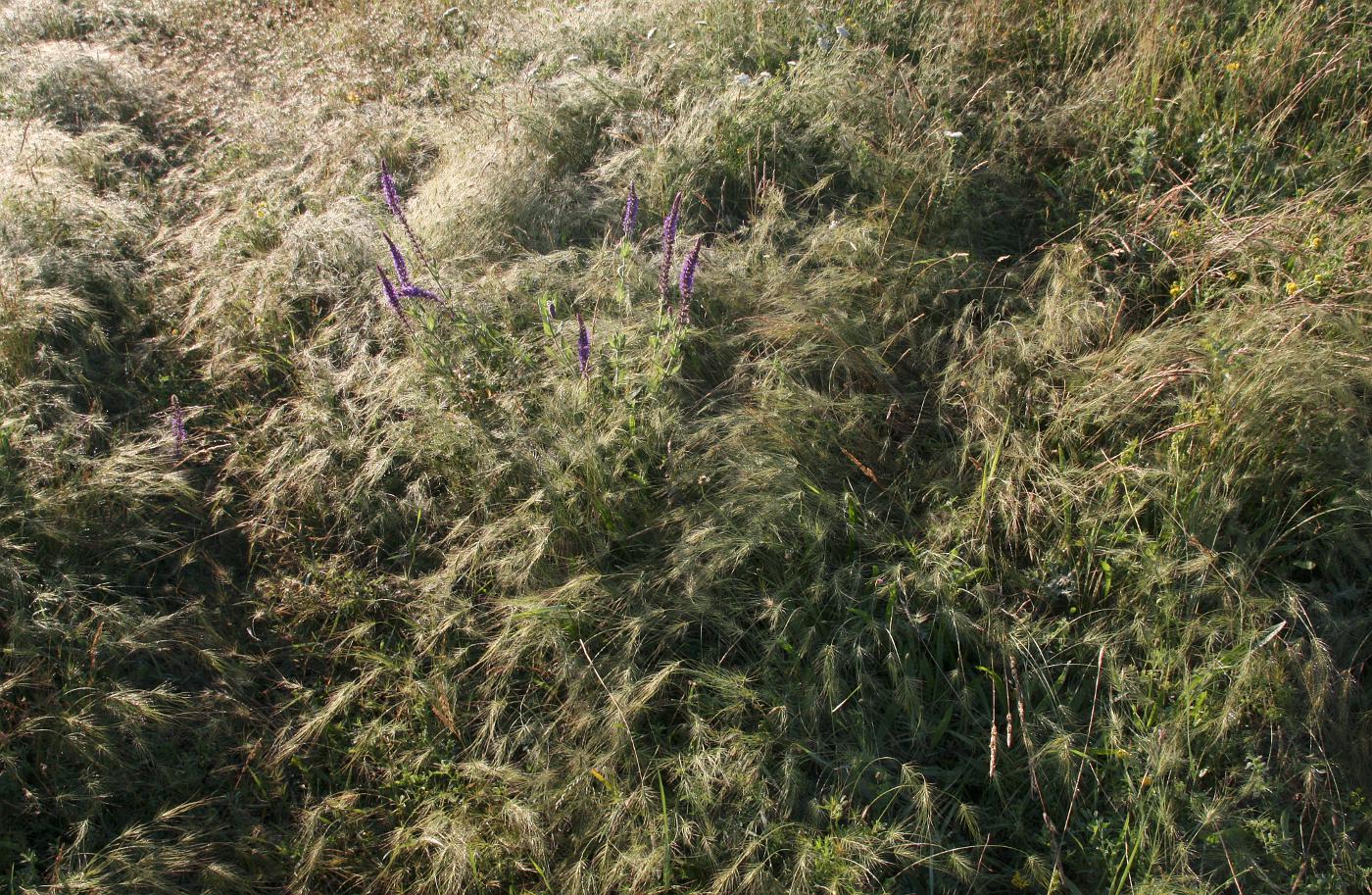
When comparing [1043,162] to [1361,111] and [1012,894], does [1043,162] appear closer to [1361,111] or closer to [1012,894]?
[1361,111]

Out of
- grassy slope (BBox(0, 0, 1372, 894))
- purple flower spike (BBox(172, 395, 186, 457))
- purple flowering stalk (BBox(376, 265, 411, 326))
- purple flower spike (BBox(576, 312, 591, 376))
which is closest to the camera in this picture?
grassy slope (BBox(0, 0, 1372, 894))

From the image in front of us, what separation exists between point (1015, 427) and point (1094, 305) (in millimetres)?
531

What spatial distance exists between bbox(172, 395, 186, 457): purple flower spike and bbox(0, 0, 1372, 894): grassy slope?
0.03 m

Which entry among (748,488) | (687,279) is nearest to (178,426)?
(687,279)

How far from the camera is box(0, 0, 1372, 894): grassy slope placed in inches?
91.6

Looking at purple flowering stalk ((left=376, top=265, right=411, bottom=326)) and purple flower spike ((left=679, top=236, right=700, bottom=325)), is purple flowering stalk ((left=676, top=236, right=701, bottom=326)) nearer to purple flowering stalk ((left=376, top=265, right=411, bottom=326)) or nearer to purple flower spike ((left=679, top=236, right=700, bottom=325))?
purple flower spike ((left=679, top=236, right=700, bottom=325))

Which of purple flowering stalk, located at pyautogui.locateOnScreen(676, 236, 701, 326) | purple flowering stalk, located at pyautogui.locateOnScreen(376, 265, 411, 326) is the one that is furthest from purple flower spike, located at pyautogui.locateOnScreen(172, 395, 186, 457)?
purple flowering stalk, located at pyautogui.locateOnScreen(676, 236, 701, 326)

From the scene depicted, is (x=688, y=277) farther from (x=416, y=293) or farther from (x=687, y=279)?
(x=416, y=293)

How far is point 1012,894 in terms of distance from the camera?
2.23 metres

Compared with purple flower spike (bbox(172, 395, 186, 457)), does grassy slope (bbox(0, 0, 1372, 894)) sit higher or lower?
lower

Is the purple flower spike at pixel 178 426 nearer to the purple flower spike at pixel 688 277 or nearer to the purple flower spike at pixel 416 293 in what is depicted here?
the purple flower spike at pixel 416 293

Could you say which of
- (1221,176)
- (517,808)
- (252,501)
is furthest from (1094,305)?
(252,501)

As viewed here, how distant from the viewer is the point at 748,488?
2762 millimetres

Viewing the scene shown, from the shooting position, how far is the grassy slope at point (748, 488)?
233 centimetres
